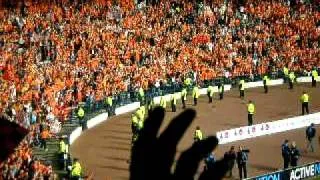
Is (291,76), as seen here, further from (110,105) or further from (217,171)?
(217,171)

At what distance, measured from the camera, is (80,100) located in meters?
29.2

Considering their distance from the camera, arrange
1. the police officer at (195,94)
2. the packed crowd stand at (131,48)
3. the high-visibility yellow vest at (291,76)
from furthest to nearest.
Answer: the high-visibility yellow vest at (291,76) → the police officer at (195,94) → the packed crowd stand at (131,48)

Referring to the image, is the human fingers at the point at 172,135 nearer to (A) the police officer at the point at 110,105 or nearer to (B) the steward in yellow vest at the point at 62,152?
(B) the steward in yellow vest at the point at 62,152

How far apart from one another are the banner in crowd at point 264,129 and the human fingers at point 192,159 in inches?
780

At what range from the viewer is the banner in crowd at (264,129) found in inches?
923

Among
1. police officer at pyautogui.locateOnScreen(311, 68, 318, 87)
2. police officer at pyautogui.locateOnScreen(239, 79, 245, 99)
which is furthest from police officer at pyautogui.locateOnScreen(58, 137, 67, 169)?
police officer at pyautogui.locateOnScreen(311, 68, 318, 87)

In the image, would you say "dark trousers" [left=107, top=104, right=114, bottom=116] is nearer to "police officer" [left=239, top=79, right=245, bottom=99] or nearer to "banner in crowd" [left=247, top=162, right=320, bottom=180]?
"police officer" [left=239, top=79, right=245, bottom=99]

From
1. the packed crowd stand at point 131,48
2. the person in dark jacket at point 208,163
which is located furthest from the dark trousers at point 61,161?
the person in dark jacket at point 208,163

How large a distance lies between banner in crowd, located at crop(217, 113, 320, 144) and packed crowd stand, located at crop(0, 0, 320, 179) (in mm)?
7978

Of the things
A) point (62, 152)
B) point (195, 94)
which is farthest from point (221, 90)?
point (62, 152)

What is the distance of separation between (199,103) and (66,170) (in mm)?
A: 15398

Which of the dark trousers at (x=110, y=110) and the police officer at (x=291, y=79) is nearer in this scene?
the dark trousers at (x=110, y=110)

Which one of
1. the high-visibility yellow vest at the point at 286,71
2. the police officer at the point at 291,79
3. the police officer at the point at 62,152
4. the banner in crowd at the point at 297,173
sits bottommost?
the banner in crowd at the point at 297,173

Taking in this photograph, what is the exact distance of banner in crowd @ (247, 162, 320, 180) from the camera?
17484mm
